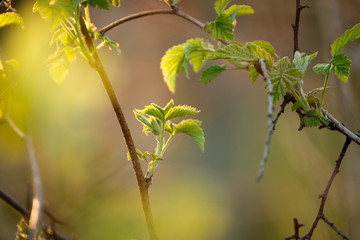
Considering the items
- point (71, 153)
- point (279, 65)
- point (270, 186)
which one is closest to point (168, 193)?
point (270, 186)

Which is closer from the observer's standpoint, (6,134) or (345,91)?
(6,134)

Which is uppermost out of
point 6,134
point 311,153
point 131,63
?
point 131,63

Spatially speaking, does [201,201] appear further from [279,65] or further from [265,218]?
[279,65]

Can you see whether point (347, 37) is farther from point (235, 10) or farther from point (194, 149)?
point (194, 149)

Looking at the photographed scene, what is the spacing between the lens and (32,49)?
0.64m

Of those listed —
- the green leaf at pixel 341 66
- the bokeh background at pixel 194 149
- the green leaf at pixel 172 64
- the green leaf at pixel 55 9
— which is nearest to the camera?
the green leaf at pixel 55 9

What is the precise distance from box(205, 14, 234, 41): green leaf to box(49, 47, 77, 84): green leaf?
0.18 meters

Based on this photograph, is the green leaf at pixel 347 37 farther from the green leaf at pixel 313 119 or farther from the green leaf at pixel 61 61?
the green leaf at pixel 61 61

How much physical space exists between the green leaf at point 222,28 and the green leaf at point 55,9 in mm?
199

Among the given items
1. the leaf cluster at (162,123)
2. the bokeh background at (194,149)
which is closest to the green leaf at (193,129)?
the leaf cluster at (162,123)

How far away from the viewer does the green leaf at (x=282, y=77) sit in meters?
0.42

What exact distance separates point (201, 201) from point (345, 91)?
1.32m

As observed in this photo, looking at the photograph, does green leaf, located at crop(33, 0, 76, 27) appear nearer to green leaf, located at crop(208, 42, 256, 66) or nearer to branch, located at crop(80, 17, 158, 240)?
branch, located at crop(80, 17, 158, 240)

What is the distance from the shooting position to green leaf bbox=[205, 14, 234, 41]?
495 mm
